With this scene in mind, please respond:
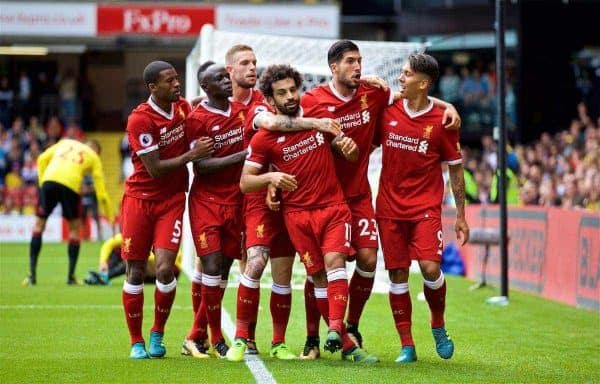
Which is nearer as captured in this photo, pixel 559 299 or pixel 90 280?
pixel 559 299

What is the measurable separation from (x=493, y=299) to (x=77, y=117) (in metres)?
27.2

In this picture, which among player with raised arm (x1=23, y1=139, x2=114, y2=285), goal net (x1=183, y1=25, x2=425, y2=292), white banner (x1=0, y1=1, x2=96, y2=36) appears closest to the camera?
goal net (x1=183, y1=25, x2=425, y2=292)

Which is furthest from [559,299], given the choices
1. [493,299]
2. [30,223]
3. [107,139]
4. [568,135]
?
[107,139]

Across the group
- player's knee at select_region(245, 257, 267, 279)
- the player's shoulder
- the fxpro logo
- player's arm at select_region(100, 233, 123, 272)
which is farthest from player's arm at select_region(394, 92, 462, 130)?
the fxpro logo

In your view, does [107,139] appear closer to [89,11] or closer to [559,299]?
[89,11]

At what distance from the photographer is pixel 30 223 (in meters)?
33.5

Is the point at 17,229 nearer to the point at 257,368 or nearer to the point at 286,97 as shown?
the point at 286,97

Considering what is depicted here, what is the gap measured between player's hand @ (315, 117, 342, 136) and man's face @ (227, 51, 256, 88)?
0.94 m

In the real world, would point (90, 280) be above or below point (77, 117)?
below

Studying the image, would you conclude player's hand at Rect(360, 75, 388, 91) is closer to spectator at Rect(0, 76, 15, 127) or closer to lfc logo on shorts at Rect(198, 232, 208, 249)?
lfc logo on shorts at Rect(198, 232, 208, 249)

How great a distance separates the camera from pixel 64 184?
18984 mm

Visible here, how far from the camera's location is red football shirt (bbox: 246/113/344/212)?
10.2 meters

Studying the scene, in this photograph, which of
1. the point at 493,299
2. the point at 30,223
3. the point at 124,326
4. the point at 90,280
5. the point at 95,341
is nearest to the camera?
the point at 95,341

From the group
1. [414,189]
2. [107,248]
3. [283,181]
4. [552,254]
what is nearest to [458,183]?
[414,189]
